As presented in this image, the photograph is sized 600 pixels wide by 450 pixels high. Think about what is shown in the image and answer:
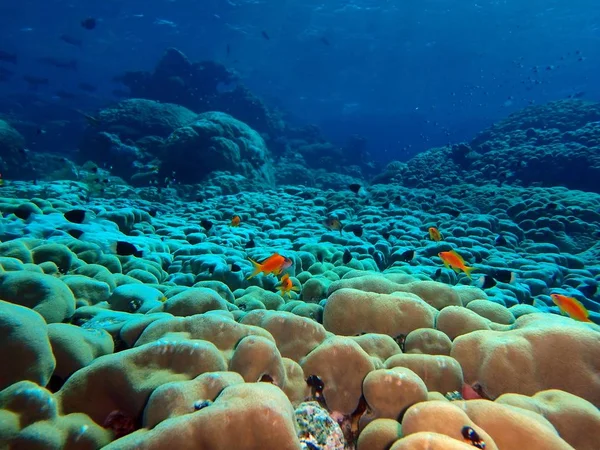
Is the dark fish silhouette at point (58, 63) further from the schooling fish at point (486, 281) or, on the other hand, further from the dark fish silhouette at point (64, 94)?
the schooling fish at point (486, 281)

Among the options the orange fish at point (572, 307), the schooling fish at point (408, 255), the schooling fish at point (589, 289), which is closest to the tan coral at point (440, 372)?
the orange fish at point (572, 307)

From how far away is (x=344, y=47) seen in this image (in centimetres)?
5703

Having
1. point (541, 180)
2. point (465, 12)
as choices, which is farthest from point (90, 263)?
point (465, 12)

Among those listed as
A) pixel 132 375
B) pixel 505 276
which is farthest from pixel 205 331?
pixel 505 276

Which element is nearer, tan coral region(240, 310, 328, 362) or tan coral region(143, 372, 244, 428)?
tan coral region(143, 372, 244, 428)

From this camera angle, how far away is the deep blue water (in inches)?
1710

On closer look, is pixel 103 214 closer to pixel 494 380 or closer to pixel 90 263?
pixel 90 263

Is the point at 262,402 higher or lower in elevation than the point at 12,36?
lower

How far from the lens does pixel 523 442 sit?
1596mm

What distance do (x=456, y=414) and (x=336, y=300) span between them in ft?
4.97

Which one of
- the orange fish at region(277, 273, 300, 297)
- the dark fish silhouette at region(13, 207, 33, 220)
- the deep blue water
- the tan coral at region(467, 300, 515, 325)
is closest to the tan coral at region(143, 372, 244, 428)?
the tan coral at region(467, 300, 515, 325)

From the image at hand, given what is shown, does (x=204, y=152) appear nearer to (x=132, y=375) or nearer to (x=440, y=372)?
(x=132, y=375)

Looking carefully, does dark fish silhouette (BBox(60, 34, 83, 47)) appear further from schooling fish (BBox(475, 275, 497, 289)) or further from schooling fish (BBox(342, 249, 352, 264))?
schooling fish (BBox(475, 275, 497, 289))

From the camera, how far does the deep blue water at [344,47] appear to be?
4344 centimetres
